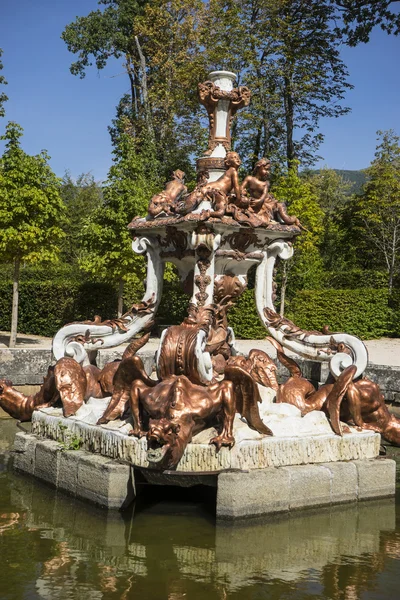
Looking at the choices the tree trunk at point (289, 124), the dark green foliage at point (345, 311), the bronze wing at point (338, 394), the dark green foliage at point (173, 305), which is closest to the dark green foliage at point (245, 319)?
the dark green foliage at point (173, 305)

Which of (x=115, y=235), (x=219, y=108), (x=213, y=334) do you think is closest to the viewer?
(x=213, y=334)

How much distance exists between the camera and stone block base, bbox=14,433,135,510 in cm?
662

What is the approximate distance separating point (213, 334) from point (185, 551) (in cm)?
328

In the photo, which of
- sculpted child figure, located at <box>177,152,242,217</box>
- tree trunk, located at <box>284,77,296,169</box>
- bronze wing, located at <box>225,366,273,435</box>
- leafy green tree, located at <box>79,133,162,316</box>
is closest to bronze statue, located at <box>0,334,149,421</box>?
bronze wing, located at <box>225,366,273,435</box>

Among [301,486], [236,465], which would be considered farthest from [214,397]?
[301,486]

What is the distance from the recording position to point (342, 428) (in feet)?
24.8

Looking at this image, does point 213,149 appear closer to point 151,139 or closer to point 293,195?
point 293,195

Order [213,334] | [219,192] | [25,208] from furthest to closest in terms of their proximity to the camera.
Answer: [25,208], [213,334], [219,192]

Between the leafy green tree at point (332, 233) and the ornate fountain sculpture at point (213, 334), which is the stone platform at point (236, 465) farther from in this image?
the leafy green tree at point (332, 233)

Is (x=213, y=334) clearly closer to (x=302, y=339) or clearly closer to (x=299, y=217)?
(x=302, y=339)

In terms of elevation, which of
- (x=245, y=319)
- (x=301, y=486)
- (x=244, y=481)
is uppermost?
(x=245, y=319)

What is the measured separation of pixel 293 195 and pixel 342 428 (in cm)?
1851

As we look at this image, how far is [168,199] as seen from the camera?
29.3 feet

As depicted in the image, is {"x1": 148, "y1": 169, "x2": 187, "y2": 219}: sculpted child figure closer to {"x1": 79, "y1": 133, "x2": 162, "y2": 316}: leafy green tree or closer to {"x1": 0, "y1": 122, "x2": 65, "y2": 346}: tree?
{"x1": 0, "y1": 122, "x2": 65, "y2": 346}: tree
